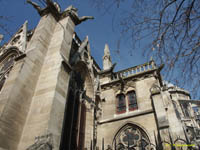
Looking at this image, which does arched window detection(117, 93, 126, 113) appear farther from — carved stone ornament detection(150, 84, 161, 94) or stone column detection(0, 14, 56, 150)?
stone column detection(0, 14, 56, 150)

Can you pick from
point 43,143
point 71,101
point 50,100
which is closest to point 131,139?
point 71,101

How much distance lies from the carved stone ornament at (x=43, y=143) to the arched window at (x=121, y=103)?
746 cm

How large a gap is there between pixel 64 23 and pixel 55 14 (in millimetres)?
1082

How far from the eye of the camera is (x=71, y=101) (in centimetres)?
963

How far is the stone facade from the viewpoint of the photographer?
525cm

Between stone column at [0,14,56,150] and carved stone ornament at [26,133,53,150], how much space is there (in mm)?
711

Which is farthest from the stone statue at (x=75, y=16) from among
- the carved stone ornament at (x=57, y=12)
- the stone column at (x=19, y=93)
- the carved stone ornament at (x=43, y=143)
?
the carved stone ornament at (x=43, y=143)

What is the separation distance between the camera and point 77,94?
10609mm

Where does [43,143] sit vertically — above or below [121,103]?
below

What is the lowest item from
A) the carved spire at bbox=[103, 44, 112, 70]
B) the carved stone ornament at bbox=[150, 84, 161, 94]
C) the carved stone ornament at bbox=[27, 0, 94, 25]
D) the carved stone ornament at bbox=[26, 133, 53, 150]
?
the carved stone ornament at bbox=[26, 133, 53, 150]

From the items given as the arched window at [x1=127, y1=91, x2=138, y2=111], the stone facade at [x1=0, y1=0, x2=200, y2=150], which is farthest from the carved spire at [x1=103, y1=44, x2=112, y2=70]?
the arched window at [x1=127, y1=91, x2=138, y2=111]

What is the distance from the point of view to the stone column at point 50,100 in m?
5.05

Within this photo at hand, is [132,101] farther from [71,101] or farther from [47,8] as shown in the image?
[47,8]

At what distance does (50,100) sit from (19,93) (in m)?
1.05
